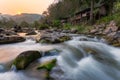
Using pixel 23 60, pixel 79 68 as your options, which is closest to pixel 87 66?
pixel 79 68

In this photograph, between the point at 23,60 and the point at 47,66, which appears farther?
the point at 23,60

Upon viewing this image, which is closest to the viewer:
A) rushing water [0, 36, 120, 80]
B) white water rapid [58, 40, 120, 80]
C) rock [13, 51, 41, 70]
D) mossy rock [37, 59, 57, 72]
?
rushing water [0, 36, 120, 80]

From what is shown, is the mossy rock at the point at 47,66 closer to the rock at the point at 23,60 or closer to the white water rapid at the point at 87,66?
the white water rapid at the point at 87,66

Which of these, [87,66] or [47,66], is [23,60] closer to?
[47,66]

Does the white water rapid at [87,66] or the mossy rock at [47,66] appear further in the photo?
the white water rapid at [87,66]

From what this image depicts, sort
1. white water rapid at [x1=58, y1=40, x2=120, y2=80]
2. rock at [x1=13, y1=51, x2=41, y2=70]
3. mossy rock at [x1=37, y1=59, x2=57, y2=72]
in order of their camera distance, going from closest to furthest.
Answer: mossy rock at [x1=37, y1=59, x2=57, y2=72] → white water rapid at [x1=58, y1=40, x2=120, y2=80] → rock at [x1=13, y1=51, x2=41, y2=70]

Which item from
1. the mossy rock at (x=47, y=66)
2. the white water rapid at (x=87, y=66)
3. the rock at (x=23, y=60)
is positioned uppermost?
the rock at (x=23, y=60)

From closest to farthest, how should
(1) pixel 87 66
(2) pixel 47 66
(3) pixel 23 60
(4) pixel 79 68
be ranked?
(2) pixel 47 66, (3) pixel 23 60, (4) pixel 79 68, (1) pixel 87 66

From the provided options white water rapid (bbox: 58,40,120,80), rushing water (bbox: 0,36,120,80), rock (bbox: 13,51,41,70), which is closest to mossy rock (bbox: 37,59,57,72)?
rushing water (bbox: 0,36,120,80)

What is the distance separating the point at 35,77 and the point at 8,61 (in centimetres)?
233

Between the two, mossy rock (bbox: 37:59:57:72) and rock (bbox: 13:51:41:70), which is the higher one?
rock (bbox: 13:51:41:70)

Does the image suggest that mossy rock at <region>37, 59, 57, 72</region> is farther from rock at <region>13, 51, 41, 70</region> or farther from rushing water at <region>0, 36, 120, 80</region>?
rock at <region>13, 51, 41, 70</region>

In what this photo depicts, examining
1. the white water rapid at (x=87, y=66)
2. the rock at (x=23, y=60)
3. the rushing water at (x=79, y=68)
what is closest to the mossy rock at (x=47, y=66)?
the rushing water at (x=79, y=68)

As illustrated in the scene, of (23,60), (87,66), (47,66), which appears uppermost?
(23,60)
